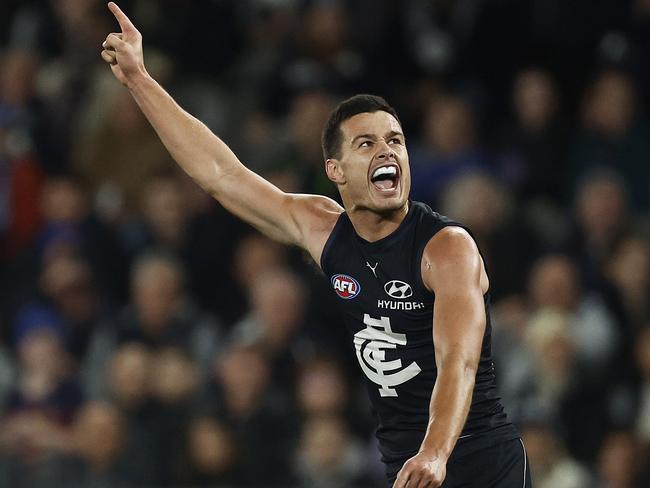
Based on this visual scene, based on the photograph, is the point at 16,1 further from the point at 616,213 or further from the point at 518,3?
the point at 616,213

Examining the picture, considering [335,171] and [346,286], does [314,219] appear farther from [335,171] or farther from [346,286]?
[346,286]

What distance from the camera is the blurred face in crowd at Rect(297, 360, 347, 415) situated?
8.16 meters

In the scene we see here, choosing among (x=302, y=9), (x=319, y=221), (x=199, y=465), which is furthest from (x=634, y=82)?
(x=319, y=221)

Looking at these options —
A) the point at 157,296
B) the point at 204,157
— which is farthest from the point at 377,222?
the point at 157,296

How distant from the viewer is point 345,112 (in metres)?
4.79

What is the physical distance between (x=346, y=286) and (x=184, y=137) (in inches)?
37.9

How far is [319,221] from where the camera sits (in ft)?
16.7

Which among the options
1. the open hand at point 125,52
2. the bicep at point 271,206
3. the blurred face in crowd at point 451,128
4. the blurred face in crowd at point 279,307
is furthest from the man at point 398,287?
the blurred face in crowd at point 451,128

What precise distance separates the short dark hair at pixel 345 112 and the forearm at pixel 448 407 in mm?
1016

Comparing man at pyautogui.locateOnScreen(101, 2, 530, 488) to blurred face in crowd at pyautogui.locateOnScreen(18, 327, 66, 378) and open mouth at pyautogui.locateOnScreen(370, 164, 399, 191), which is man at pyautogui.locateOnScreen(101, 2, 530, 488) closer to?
open mouth at pyautogui.locateOnScreen(370, 164, 399, 191)

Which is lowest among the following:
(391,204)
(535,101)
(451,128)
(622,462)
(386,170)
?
(622,462)

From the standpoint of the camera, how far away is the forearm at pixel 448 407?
400cm

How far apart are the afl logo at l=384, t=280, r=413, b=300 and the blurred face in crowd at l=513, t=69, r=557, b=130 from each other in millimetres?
4871

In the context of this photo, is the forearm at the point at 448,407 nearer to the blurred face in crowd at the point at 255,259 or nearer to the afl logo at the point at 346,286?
the afl logo at the point at 346,286
